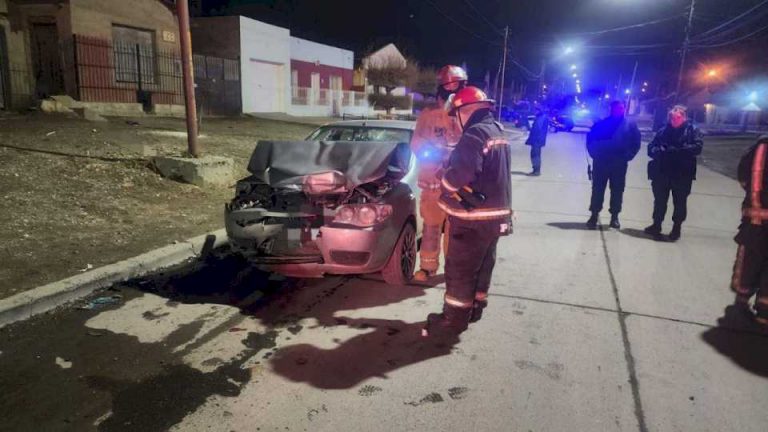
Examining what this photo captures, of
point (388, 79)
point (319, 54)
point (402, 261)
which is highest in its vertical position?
point (319, 54)

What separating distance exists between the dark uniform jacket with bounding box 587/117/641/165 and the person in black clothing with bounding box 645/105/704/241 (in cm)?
28

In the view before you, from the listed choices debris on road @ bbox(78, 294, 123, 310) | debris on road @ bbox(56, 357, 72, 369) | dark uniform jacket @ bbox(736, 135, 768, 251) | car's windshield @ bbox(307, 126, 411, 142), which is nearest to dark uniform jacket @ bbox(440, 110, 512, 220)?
dark uniform jacket @ bbox(736, 135, 768, 251)

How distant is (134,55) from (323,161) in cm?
1532

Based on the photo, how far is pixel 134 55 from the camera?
16859 millimetres

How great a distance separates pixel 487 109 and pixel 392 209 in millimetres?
1176

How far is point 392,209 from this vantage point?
4320mm

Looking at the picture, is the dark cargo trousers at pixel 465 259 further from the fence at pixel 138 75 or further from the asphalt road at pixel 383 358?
the fence at pixel 138 75

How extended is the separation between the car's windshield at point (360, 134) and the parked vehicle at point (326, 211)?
1.19 m

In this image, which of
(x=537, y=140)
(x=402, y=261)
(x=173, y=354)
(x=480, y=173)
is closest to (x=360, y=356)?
(x=173, y=354)

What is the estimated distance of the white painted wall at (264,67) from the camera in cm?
2275

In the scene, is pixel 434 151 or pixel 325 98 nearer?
pixel 434 151

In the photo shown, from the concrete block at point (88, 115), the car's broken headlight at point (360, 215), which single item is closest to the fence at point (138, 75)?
the concrete block at point (88, 115)

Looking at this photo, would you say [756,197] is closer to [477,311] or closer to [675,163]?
[477,311]

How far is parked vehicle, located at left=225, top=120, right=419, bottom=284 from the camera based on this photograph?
407 centimetres
